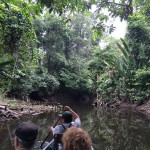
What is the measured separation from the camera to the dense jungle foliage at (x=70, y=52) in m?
4.09

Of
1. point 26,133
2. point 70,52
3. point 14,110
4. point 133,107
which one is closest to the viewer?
point 26,133

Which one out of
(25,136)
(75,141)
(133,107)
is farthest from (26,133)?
(133,107)

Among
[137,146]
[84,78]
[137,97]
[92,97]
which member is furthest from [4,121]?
[92,97]

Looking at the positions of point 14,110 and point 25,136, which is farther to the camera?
point 14,110

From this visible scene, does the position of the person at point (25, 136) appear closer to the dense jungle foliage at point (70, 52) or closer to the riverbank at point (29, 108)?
the dense jungle foliage at point (70, 52)

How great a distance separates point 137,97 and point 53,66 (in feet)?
38.7

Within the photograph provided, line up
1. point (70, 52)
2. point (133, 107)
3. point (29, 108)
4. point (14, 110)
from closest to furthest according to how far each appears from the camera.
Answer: point (14, 110)
point (29, 108)
point (133, 107)
point (70, 52)

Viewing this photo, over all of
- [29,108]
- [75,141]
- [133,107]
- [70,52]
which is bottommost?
[75,141]

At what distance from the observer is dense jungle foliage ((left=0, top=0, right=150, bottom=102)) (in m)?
4.09

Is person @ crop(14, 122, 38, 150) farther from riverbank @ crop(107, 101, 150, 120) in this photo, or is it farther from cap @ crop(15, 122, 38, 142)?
riverbank @ crop(107, 101, 150, 120)

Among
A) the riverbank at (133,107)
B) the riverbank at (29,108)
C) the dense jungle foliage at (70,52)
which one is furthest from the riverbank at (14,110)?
the riverbank at (133,107)

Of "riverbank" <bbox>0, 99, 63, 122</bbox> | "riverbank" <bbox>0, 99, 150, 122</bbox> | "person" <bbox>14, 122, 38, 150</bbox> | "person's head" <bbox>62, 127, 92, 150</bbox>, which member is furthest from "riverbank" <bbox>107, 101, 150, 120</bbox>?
"person" <bbox>14, 122, 38, 150</bbox>

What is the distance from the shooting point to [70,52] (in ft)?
94.9

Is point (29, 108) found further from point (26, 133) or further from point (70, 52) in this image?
point (70, 52)
